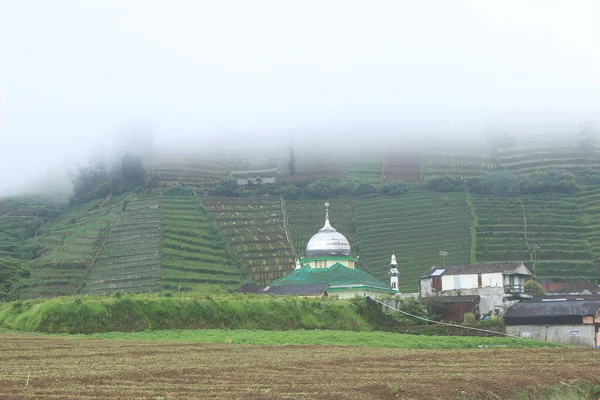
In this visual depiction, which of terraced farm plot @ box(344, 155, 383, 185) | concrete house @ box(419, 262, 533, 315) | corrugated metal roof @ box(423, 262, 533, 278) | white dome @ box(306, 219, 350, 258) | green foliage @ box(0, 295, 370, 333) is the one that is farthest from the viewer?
terraced farm plot @ box(344, 155, 383, 185)

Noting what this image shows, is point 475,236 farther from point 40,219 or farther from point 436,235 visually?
point 40,219

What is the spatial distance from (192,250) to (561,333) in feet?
143

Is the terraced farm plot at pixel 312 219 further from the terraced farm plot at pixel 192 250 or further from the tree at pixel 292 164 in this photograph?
the tree at pixel 292 164

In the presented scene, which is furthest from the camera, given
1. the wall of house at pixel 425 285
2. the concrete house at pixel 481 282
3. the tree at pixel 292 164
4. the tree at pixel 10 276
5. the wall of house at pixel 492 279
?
the tree at pixel 292 164

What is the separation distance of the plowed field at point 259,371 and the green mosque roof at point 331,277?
100 feet

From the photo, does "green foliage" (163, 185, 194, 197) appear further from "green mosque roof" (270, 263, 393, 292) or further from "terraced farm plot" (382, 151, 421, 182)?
"green mosque roof" (270, 263, 393, 292)

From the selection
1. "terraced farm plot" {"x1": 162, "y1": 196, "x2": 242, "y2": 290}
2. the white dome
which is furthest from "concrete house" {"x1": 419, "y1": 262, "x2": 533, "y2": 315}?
"terraced farm plot" {"x1": 162, "y1": 196, "x2": 242, "y2": 290}

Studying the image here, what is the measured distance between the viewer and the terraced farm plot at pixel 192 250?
82.3 meters

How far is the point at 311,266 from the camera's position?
76438mm

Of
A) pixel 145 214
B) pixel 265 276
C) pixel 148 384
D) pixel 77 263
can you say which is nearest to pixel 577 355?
pixel 148 384

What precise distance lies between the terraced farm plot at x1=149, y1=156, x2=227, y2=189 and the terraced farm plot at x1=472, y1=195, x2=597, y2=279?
105 ft

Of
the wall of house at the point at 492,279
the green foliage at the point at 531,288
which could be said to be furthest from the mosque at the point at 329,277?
the green foliage at the point at 531,288

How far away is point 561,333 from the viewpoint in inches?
2100

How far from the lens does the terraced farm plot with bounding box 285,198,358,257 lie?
311 ft
